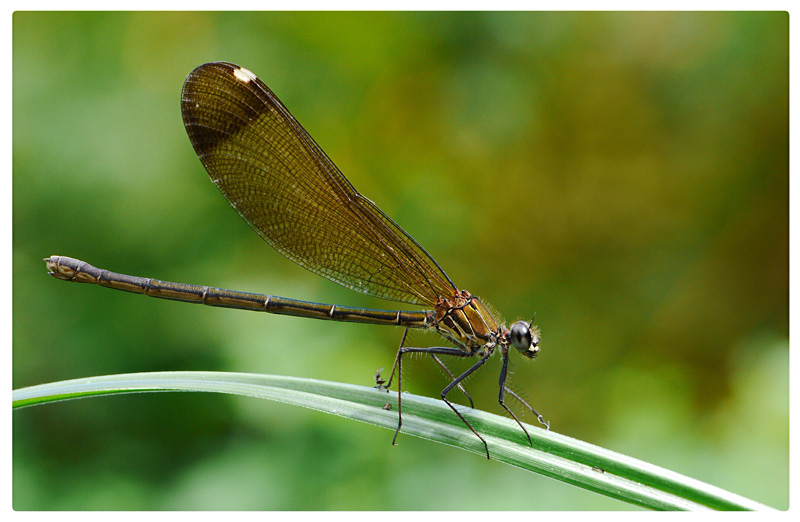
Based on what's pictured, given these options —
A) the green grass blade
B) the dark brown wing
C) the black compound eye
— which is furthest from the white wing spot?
the black compound eye

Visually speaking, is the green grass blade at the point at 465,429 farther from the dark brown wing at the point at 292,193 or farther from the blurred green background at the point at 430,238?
the blurred green background at the point at 430,238

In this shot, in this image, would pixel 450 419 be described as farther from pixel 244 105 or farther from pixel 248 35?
pixel 248 35

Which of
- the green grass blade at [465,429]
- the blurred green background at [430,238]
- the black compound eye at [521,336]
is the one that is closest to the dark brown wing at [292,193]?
the black compound eye at [521,336]

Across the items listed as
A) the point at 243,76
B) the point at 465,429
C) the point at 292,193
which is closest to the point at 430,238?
the point at 292,193

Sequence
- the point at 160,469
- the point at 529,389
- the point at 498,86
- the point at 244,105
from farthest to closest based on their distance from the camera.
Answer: the point at 498,86 → the point at 529,389 → the point at 160,469 → the point at 244,105

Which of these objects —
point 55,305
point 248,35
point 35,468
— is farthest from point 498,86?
point 35,468

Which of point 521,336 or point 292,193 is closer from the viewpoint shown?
point 521,336

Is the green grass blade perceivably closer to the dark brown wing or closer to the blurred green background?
the dark brown wing

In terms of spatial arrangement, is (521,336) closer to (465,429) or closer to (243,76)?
(465,429)
